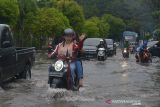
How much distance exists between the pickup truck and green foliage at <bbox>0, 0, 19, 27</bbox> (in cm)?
2254

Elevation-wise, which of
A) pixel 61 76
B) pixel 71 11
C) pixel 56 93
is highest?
pixel 71 11

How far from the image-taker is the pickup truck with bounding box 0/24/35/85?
12.6 metres

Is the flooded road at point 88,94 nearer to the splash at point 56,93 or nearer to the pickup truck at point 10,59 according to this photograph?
the splash at point 56,93

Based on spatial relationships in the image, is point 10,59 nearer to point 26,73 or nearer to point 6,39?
point 6,39

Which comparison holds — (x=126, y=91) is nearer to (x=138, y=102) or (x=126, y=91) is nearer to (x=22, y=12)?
(x=138, y=102)

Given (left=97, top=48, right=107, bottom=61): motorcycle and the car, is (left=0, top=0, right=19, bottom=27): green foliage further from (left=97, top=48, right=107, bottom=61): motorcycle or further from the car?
(left=97, top=48, right=107, bottom=61): motorcycle

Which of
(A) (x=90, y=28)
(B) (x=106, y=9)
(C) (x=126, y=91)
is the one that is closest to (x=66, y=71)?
(C) (x=126, y=91)

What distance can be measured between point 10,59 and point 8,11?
25860mm

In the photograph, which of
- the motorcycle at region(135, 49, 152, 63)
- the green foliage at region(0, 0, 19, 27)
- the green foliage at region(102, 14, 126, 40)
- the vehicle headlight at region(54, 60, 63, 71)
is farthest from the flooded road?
the green foliage at region(102, 14, 126, 40)

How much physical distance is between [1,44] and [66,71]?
204cm

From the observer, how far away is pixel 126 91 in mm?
12695

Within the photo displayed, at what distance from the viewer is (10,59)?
1330cm

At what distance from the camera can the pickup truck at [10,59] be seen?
12641 millimetres

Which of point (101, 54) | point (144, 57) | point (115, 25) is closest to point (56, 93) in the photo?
point (144, 57)
